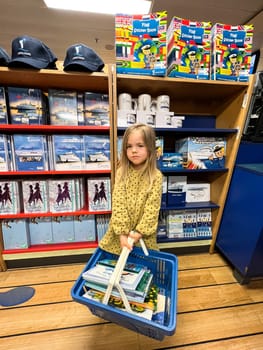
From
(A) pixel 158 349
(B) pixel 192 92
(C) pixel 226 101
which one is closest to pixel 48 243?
(A) pixel 158 349

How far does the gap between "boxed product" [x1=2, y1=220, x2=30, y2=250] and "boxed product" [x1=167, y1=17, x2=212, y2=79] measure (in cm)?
154

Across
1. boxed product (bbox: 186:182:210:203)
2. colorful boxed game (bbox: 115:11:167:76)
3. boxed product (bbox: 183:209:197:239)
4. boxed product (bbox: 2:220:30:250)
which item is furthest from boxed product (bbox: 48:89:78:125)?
boxed product (bbox: 183:209:197:239)

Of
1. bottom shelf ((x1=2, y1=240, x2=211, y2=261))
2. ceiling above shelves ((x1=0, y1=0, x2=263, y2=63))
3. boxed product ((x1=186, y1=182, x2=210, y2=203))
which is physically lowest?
bottom shelf ((x1=2, y1=240, x2=211, y2=261))

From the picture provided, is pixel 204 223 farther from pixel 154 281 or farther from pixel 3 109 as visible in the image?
pixel 3 109

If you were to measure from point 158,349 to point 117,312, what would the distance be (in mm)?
497

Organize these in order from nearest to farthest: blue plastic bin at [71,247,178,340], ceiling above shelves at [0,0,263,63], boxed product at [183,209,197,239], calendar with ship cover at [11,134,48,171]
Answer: blue plastic bin at [71,247,178,340], calendar with ship cover at [11,134,48,171], boxed product at [183,209,197,239], ceiling above shelves at [0,0,263,63]

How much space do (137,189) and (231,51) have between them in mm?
1113

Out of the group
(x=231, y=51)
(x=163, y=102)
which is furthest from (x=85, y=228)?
(x=231, y=51)

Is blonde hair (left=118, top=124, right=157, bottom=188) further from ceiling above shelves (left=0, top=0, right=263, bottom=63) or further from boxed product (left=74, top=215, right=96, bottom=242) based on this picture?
ceiling above shelves (left=0, top=0, right=263, bottom=63)

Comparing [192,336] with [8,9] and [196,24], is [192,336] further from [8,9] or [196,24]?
[8,9]

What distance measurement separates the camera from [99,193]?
1.40 metres

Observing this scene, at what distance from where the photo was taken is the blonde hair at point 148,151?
934 mm

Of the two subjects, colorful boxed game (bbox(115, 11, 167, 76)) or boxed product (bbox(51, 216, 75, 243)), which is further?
boxed product (bbox(51, 216, 75, 243))

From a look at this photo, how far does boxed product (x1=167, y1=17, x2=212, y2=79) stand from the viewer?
115cm
